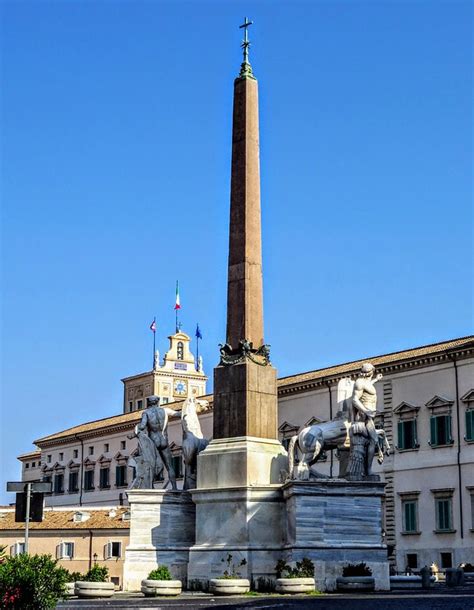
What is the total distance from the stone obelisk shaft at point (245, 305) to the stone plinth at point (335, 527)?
2.02m

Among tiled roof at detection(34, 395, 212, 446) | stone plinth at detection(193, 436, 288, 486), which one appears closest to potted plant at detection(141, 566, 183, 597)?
stone plinth at detection(193, 436, 288, 486)

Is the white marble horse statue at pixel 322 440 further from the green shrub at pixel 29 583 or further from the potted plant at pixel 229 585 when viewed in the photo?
the green shrub at pixel 29 583

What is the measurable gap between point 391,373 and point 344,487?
28.7 m

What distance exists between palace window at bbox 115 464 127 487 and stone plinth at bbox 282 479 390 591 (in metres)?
49.2

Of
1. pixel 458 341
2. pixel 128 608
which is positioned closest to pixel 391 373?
pixel 458 341

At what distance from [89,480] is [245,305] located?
5322 cm

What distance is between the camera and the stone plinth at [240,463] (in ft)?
73.1

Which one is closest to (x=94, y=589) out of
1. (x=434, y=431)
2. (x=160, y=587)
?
(x=160, y=587)

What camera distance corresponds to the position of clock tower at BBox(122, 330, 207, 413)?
3954 inches

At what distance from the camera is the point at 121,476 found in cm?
7019

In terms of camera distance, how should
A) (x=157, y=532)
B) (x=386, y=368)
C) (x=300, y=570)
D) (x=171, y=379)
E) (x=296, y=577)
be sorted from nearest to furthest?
1. (x=296, y=577)
2. (x=300, y=570)
3. (x=157, y=532)
4. (x=386, y=368)
5. (x=171, y=379)

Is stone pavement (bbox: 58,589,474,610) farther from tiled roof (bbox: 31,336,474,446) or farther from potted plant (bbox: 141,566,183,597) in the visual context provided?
tiled roof (bbox: 31,336,474,446)

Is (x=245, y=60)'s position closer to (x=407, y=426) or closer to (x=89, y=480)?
(x=407, y=426)

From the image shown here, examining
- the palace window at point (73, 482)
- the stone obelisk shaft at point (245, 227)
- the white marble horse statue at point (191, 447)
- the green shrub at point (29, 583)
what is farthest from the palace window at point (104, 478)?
the green shrub at point (29, 583)
